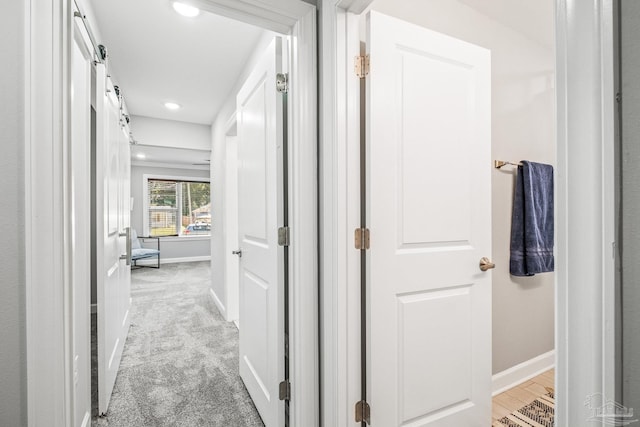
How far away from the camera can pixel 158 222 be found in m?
7.25

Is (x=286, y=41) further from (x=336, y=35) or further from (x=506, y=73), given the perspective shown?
(x=506, y=73)

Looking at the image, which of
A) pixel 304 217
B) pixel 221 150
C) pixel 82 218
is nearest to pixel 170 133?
pixel 221 150

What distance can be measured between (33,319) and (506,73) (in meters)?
2.63

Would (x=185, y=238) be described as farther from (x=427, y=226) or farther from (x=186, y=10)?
(x=427, y=226)

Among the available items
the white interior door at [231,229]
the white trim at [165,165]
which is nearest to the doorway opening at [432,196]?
the white interior door at [231,229]

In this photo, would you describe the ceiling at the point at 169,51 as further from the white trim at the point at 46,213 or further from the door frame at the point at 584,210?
the door frame at the point at 584,210

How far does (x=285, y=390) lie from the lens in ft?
4.79

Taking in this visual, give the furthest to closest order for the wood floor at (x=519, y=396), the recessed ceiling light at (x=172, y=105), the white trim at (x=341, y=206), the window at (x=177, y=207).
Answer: the window at (x=177, y=207) → the recessed ceiling light at (x=172, y=105) → the wood floor at (x=519, y=396) → the white trim at (x=341, y=206)

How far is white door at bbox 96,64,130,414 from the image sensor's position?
5.41 feet

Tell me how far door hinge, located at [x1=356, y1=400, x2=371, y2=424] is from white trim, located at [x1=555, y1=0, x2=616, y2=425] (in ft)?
3.04

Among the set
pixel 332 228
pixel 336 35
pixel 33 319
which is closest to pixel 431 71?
pixel 336 35

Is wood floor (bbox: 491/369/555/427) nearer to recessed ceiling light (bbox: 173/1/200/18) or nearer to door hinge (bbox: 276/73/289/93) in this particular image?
door hinge (bbox: 276/73/289/93)

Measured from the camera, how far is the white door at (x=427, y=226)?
4.19ft

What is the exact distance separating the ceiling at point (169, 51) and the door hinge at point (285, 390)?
2.24m
